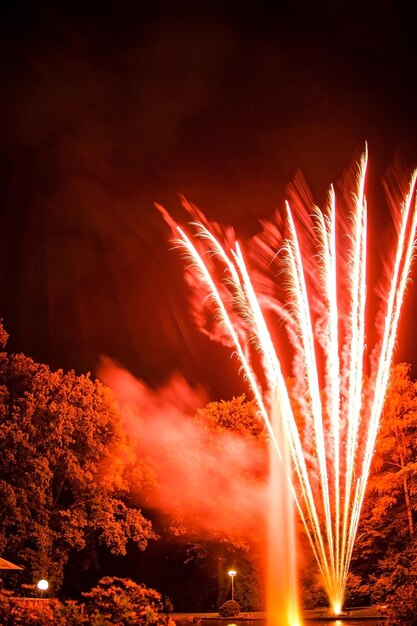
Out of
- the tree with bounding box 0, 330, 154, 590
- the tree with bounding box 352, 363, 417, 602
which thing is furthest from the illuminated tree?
the tree with bounding box 0, 330, 154, 590

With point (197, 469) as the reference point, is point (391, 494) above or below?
below

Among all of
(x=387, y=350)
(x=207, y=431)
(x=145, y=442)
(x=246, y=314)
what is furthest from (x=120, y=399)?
(x=387, y=350)

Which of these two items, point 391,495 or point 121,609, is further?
point 391,495

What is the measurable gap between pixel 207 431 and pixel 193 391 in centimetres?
356

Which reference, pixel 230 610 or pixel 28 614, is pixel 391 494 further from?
pixel 28 614

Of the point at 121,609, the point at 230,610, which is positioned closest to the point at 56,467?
the point at 230,610

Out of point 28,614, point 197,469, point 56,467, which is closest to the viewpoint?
point 28,614

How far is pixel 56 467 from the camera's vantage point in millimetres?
30422

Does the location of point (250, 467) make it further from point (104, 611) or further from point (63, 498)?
point (104, 611)

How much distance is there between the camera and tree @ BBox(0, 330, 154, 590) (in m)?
27.6

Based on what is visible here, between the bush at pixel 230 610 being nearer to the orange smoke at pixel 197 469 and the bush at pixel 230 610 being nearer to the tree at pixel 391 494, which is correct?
the orange smoke at pixel 197 469

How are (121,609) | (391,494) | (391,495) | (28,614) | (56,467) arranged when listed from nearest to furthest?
(121,609)
(28,614)
(56,467)
(391,495)
(391,494)

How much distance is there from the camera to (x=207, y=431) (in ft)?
116

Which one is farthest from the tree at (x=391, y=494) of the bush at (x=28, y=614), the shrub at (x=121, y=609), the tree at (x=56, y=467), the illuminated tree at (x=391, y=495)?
the bush at (x=28, y=614)
